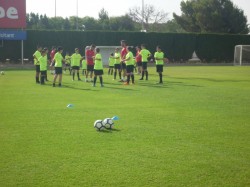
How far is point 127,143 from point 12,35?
32.6m

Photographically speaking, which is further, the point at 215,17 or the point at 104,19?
the point at 104,19

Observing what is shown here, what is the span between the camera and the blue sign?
3778 centimetres

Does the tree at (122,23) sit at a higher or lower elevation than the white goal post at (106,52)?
higher

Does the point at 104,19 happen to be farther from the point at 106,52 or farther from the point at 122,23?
the point at 106,52

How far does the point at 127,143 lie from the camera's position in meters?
7.99

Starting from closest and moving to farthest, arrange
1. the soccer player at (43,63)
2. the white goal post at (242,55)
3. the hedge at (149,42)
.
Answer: the soccer player at (43,63) < the hedge at (149,42) < the white goal post at (242,55)

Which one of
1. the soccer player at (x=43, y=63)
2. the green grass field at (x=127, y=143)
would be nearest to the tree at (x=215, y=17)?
the soccer player at (x=43, y=63)

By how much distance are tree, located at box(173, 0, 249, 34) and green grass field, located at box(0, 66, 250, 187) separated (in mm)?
52950

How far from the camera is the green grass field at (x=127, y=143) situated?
6008 mm

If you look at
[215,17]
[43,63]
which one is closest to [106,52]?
[43,63]

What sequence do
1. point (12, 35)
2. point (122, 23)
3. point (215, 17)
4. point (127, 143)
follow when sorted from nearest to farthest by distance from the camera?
point (127, 143) → point (12, 35) → point (215, 17) → point (122, 23)

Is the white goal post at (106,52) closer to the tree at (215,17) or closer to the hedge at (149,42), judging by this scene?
the hedge at (149,42)

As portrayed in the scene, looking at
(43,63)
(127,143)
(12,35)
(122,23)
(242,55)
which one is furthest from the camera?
(122,23)

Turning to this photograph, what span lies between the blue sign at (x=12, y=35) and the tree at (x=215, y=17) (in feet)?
119
